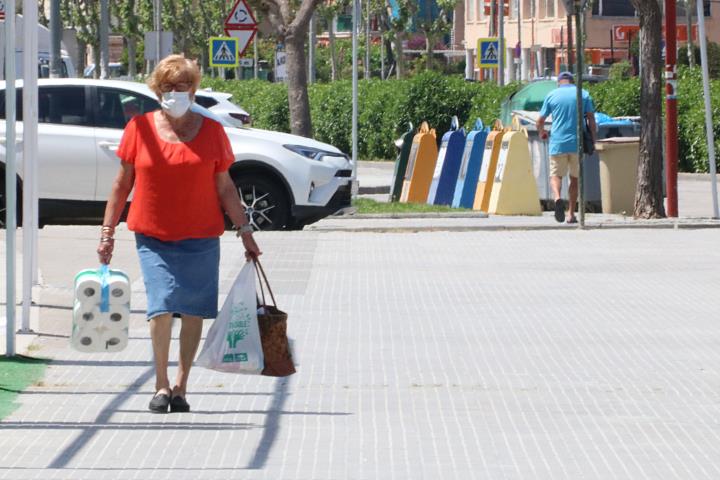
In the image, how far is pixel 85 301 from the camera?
309 inches

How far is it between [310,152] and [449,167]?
5151 mm

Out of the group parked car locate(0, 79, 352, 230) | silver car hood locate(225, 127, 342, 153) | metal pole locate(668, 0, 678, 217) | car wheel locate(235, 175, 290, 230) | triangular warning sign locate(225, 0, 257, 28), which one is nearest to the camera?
parked car locate(0, 79, 352, 230)

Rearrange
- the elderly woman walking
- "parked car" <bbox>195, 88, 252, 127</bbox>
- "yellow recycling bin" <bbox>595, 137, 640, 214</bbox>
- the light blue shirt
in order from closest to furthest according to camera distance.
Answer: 1. the elderly woman walking
2. the light blue shirt
3. "parked car" <bbox>195, 88, 252, 127</bbox>
4. "yellow recycling bin" <bbox>595, 137, 640, 214</bbox>

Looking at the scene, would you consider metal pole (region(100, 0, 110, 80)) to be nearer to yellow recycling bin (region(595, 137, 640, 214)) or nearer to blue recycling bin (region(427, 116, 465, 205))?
blue recycling bin (region(427, 116, 465, 205))

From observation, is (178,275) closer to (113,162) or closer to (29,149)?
(29,149)

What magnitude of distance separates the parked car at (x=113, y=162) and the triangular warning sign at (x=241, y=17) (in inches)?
385

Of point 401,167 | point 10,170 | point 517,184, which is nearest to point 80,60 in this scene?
point 401,167

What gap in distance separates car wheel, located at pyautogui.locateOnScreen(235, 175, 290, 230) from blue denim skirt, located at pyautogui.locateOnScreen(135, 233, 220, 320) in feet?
31.1

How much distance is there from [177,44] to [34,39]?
78.3m

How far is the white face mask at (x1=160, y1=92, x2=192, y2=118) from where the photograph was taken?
7887mm

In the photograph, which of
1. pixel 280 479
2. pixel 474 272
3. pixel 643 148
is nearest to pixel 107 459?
pixel 280 479

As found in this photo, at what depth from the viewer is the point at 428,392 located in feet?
28.6

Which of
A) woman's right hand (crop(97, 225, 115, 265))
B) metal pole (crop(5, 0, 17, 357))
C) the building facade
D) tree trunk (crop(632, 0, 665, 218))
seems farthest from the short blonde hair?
the building facade

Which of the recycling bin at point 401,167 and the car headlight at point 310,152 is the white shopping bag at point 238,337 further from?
the recycling bin at point 401,167
